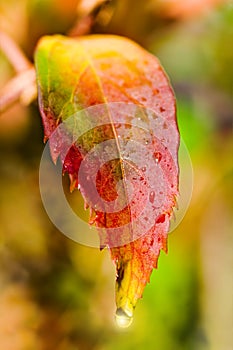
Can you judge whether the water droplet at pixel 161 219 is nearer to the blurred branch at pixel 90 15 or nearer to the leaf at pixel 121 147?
the leaf at pixel 121 147

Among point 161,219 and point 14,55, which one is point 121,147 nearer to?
point 161,219

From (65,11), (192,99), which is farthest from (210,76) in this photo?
(65,11)

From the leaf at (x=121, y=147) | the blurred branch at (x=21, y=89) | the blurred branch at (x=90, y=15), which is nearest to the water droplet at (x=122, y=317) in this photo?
the leaf at (x=121, y=147)

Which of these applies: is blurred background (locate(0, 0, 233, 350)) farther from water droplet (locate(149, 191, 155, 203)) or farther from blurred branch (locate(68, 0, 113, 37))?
water droplet (locate(149, 191, 155, 203))

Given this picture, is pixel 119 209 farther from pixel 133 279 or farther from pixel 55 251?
pixel 55 251

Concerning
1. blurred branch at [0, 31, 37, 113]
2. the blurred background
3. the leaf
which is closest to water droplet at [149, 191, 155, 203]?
A: the leaf

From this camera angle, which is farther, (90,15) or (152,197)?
(90,15)

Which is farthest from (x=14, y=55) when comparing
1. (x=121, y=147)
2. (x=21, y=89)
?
(x=121, y=147)
